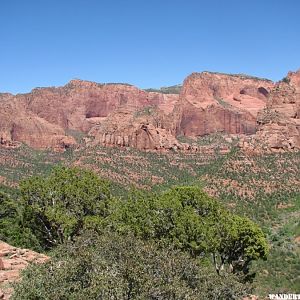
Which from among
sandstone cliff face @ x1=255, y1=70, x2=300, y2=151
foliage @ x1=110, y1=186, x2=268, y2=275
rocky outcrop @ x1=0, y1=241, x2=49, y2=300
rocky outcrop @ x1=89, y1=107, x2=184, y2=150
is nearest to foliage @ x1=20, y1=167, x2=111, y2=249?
foliage @ x1=110, y1=186, x2=268, y2=275

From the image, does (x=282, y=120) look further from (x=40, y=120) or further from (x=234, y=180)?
(x=40, y=120)

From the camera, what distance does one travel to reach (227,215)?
101 feet

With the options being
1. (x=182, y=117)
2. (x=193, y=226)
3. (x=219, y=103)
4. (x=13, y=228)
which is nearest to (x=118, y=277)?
(x=193, y=226)

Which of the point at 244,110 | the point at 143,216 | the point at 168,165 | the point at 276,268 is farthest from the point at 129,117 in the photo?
the point at 143,216

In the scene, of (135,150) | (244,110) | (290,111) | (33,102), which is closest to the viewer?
(290,111)

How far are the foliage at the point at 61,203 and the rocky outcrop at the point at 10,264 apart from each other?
13.8 ft

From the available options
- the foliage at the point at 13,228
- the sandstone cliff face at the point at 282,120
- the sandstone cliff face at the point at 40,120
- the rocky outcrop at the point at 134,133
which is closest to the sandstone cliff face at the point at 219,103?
the sandstone cliff face at the point at 40,120

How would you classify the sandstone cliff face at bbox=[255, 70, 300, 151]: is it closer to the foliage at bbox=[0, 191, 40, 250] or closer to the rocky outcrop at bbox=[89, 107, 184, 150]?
the rocky outcrop at bbox=[89, 107, 184, 150]

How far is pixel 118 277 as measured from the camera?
14.1 m

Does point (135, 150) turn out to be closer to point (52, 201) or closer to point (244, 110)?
point (244, 110)

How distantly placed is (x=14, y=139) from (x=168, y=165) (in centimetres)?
7537

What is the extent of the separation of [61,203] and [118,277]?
18158 millimetres

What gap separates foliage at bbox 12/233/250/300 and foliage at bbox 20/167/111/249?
1328 centimetres

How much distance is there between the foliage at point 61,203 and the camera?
101ft
